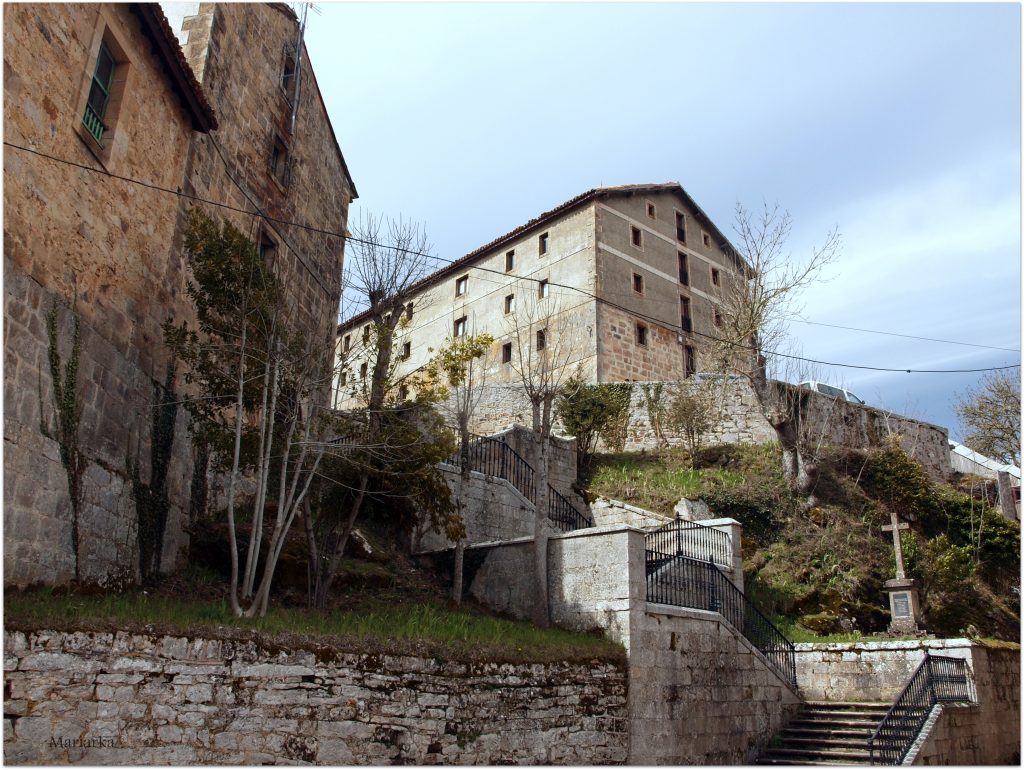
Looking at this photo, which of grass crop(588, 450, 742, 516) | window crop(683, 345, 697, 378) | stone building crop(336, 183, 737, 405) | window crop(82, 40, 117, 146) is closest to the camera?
window crop(82, 40, 117, 146)

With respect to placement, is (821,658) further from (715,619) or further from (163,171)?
(163,171)

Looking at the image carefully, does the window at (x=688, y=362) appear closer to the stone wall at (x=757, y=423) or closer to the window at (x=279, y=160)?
the stone wall at (x=757, y=423)

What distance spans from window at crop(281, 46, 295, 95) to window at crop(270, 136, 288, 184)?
4.25 feet

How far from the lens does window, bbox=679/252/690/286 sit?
106 ft

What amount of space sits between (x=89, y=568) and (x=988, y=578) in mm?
19223

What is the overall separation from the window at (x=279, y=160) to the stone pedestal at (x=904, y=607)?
14.5 meters

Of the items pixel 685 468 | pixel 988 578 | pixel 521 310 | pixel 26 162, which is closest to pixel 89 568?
pixel 26 162

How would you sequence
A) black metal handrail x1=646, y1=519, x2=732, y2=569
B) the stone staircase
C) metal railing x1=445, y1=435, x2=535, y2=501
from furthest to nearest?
metal railing x1=445, y1=435, x2=535, y2=501 < black metal handrail x1=646, y1=519, x2=732, y2=569 < the stone staircase

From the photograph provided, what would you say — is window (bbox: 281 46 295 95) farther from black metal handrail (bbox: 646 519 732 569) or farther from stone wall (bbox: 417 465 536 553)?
black metal handrail (bbox: 646 519 732 569)

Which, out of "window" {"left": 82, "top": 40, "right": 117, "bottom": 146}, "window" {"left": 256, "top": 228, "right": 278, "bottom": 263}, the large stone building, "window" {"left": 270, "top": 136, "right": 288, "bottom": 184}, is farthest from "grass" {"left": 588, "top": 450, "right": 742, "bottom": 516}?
"window" {"left": 82, "top": 40, "right": 117, "bottom": 146}

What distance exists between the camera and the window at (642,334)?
29.0 meters

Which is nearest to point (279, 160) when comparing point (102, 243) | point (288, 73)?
point (288, 73)

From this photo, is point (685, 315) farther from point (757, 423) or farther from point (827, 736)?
point (827, 736)

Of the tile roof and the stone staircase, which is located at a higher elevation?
the tile roof
